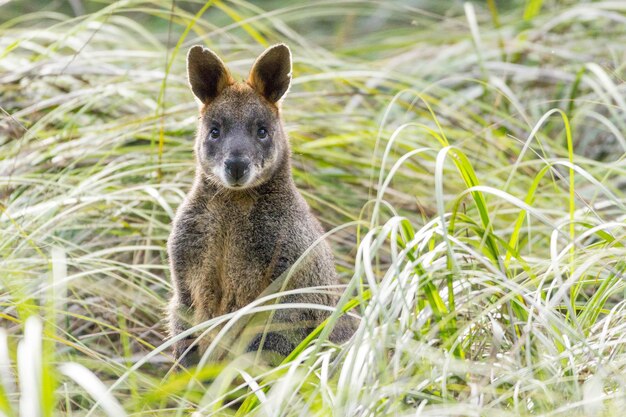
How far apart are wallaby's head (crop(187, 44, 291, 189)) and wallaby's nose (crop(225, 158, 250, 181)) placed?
0.05 meters

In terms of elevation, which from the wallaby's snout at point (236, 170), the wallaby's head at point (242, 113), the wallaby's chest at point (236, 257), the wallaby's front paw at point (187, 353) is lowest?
the wallaby's front paw at point (187, 353)

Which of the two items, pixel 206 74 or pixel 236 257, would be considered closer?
pixel 236 257

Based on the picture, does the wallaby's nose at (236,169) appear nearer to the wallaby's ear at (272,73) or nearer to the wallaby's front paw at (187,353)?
the wallaby's ear at (272,73)

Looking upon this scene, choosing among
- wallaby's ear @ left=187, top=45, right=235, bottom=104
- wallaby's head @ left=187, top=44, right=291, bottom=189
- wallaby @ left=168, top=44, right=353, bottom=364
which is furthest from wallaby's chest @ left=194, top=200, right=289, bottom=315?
wallaby's ear @ left=187, top=45, right=235, bottom=104

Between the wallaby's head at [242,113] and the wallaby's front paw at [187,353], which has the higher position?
the wallaby's head at [242,113]

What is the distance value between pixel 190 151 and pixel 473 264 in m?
2.36

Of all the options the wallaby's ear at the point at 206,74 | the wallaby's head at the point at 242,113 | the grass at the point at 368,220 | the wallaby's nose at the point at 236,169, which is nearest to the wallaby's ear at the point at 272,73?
the wallaby's head at the point at 242,113

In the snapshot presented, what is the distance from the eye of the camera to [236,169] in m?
3.84

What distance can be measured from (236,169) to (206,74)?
53 centimetres

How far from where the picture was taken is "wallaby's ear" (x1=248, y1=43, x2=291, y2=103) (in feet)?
13.5

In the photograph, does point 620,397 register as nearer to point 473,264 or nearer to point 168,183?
point 473,264

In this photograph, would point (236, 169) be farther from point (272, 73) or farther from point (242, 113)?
point (272, 73)

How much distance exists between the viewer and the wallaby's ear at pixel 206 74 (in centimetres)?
408

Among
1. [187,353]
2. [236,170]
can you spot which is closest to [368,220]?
[236,170]
